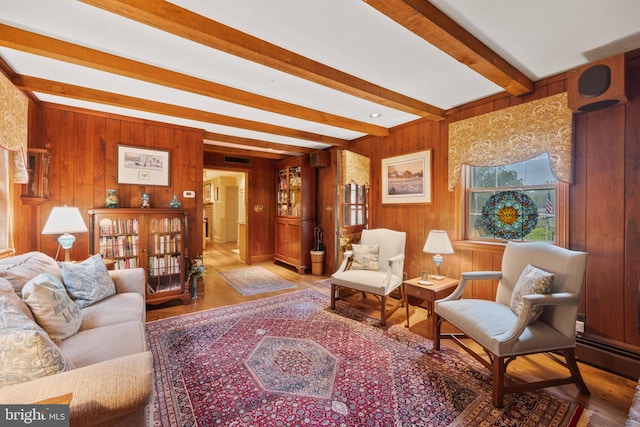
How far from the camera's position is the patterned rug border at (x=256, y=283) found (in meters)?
4.08

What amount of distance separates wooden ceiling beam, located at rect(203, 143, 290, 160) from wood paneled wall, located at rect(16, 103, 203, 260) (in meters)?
0.94

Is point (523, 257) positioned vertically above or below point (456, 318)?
above

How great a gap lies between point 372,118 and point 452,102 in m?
0.96

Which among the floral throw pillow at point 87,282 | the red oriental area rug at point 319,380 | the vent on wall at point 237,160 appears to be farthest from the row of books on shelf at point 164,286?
the vent on wall at point 237,160

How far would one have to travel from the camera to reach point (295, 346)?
7.93ft

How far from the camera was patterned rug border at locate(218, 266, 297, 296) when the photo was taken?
4.08 meters

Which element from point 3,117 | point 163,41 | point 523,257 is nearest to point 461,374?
point 523,257

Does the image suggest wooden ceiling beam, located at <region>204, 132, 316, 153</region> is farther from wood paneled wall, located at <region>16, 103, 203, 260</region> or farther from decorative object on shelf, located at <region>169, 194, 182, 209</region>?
decorative object on shelf, located at <region>169, 194, 182, 209</region>

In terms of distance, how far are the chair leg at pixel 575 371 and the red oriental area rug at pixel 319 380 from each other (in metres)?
0.19

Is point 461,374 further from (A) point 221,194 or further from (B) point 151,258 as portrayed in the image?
(A) point 221,194

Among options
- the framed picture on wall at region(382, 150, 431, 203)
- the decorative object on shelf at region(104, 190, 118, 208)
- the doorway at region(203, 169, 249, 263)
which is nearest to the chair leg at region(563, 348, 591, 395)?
the framed picture on wall at region(382, 150, 431, 203)

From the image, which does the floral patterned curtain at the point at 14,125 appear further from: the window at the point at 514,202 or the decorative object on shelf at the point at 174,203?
the window at the point at 514,202

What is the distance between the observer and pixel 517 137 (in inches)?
103

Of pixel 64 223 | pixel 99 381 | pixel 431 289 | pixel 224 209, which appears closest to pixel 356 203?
pixel 431 289
